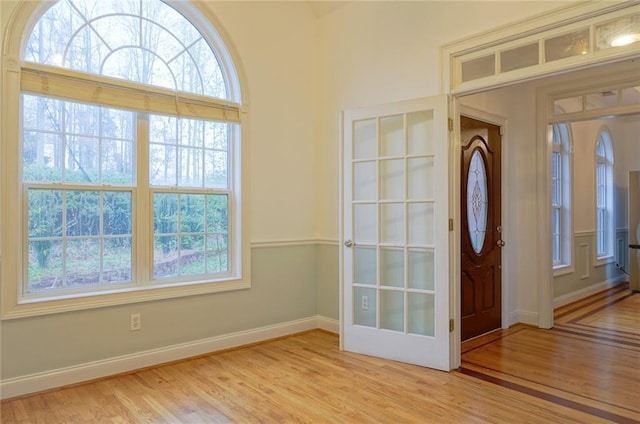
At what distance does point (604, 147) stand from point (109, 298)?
7.59m

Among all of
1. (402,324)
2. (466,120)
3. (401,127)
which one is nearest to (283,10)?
(401,127)

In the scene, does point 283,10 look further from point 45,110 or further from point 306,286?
point 306,286

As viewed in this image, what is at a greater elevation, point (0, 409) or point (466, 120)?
point (466, 120)

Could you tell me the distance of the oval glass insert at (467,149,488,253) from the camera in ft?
13.5

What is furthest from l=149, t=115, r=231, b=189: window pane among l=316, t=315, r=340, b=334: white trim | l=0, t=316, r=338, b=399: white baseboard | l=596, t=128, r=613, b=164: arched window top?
l=596, t=128, r=613, b=164: arched window top

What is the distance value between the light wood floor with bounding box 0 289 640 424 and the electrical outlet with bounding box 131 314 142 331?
34 cm

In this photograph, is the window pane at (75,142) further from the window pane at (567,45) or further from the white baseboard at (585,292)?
the white baseboard at (585,292)

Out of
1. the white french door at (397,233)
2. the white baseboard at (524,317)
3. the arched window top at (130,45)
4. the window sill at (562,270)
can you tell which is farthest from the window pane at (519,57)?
the window sill at (562,270)

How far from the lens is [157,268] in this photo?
11.4 feet

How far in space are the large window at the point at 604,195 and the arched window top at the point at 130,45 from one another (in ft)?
20.3

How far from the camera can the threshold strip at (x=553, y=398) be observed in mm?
2472

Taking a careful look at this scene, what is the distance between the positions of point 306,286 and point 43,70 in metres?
2.93

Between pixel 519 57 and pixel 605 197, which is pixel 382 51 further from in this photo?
pixel 605 197

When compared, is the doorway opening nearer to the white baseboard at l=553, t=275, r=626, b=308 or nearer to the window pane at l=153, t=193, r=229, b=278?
the white baseboard at l=553, t=275, r=626, b=308
